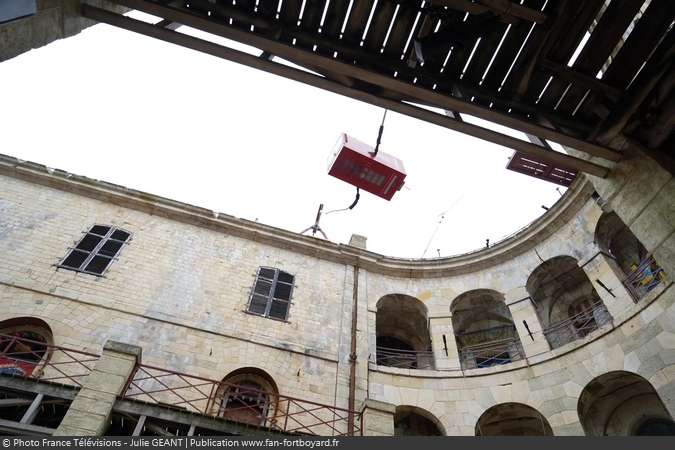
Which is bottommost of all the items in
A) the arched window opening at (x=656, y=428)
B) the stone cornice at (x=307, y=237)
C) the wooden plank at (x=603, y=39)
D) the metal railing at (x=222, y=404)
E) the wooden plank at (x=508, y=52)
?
the metal railing at (x=222, y=404)

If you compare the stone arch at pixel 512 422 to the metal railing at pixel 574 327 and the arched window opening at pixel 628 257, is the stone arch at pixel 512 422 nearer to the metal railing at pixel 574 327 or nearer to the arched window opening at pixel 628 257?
the metal railing at pixel 574 327

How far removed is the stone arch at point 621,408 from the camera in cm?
948

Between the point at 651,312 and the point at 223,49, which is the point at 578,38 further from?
the point at 651,312

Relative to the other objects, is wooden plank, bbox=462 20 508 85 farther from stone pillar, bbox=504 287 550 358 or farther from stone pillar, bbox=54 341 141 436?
stone pillar, bbox=504 287 550 358

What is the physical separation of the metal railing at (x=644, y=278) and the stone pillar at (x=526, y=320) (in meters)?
2.41

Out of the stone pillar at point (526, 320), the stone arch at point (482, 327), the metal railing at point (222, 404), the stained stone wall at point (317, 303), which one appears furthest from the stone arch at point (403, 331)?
the metal railing at point (222, 404)

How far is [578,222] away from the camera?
11.8 m

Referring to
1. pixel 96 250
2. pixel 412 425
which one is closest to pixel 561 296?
pixel 412 425

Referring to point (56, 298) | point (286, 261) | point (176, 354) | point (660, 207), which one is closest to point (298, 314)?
point (286, 261)

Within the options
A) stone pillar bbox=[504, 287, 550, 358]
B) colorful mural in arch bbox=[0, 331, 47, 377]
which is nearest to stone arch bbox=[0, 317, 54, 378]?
colorful mural in arch bbox=[0, 331, 47, 377]

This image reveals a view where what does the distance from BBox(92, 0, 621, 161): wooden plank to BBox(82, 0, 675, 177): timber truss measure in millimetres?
11

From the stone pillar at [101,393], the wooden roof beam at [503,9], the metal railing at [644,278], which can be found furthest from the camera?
the metal railing at [644,278]

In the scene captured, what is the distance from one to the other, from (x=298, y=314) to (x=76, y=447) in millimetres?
A: 7038

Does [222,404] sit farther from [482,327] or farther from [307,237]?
[482,327]
